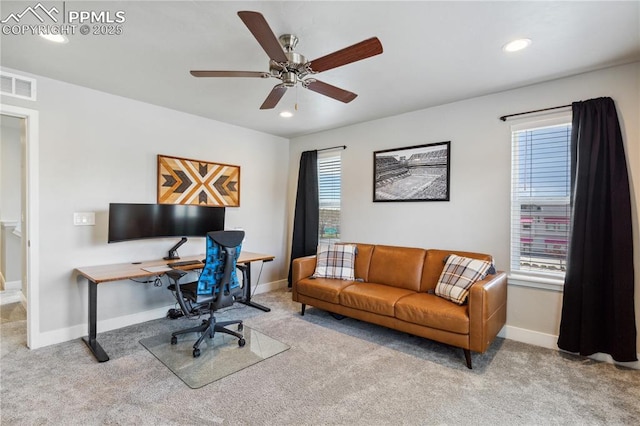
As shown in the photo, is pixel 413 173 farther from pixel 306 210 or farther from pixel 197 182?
pixel 197 182

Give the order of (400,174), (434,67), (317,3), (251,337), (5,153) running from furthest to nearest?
(5,153)
(400,174)
(251,337)
(434,67)
(317,3)

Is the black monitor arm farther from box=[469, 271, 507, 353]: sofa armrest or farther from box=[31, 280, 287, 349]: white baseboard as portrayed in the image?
box=[469, 271, 507, 353]: sofa armrest

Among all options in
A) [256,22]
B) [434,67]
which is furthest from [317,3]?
[434,67]

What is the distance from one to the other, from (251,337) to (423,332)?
5.45 ft

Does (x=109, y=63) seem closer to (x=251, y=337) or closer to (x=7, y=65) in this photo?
(x=7, y=65)

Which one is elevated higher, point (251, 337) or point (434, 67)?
point (434, 67)

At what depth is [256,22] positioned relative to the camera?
1.54 m

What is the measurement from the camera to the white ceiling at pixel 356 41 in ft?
6.15

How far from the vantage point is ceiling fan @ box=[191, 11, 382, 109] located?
1638 millimetres

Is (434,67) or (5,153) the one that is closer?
(434,67)

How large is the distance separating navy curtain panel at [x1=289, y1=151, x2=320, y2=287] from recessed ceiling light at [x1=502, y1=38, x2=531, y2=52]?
2.89 meters

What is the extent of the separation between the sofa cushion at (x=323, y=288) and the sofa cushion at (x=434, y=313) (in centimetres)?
73

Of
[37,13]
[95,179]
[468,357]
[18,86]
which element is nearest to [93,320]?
[95,179]

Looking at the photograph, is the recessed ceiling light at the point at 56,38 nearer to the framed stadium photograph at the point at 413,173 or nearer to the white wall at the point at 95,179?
the white wall at the point at 95,179
